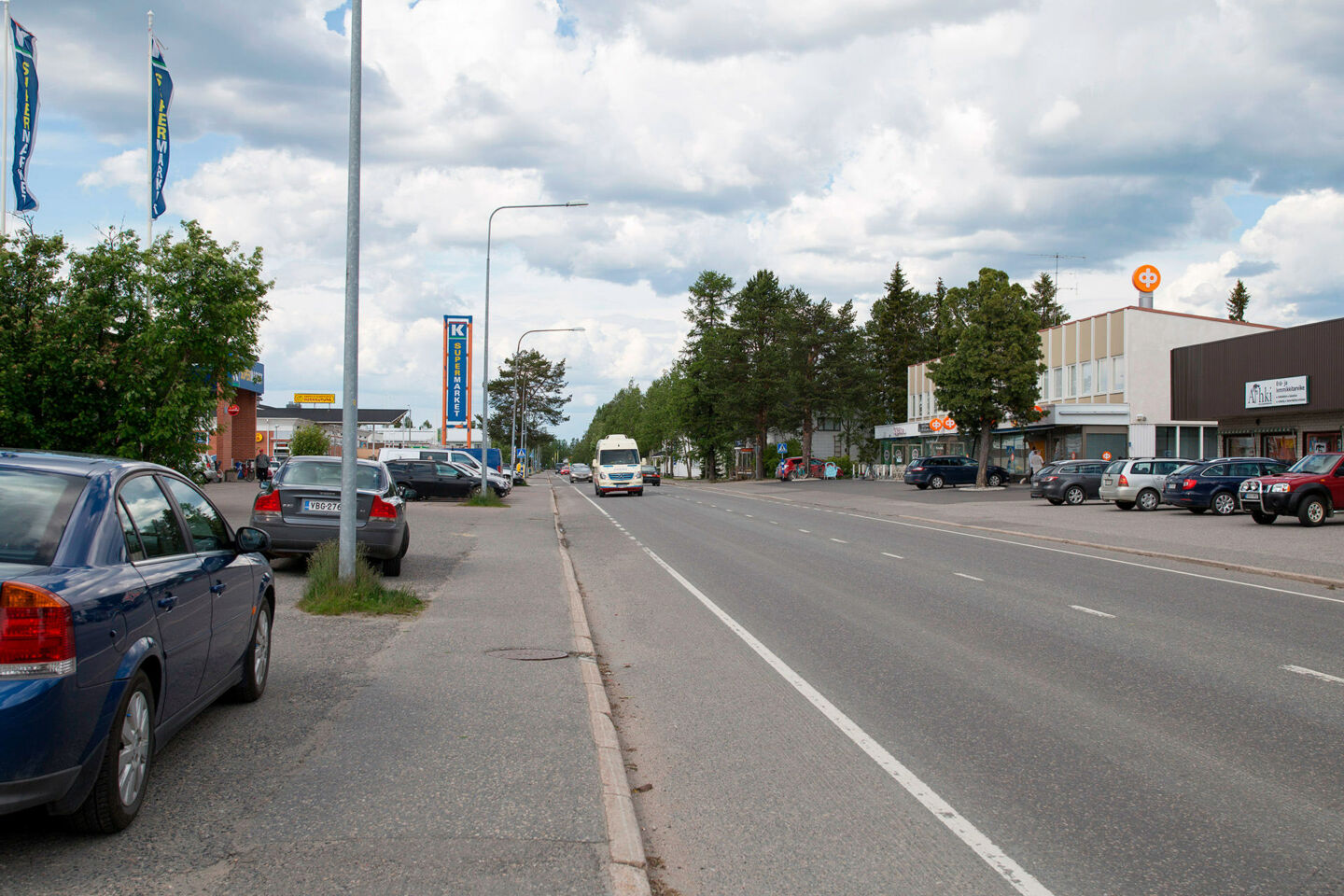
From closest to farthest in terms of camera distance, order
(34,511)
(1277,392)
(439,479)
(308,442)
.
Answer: (34,511) < (439,479) < (1277,392) < (308,442)

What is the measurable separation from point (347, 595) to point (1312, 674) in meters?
8.75

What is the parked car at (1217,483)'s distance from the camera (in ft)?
92.0

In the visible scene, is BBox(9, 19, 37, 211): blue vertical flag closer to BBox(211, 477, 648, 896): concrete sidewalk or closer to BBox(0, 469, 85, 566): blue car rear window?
BBox(211, 477, 648, 896): concrete sidewalk

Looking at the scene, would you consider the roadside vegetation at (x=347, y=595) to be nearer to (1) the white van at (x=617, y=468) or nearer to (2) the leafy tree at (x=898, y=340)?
(1) the white van at (x=617, y=468)

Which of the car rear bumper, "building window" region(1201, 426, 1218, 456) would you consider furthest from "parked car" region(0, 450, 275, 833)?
"building window" region(1201, 426, 1218, 456)

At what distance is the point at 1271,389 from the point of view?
39.8m

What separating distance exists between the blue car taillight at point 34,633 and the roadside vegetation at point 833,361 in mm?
48507

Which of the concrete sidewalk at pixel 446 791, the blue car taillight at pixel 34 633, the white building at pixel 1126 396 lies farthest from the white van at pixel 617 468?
the blue car taillight at pixel 34 633

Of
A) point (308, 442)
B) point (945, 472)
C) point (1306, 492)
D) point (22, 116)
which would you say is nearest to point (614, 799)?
point (1306, 492)

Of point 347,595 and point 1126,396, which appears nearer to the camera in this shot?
point 347,595

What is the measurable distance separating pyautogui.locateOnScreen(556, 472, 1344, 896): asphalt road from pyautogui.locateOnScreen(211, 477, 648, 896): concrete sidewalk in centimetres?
41

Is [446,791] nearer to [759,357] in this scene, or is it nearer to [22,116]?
[22,116]

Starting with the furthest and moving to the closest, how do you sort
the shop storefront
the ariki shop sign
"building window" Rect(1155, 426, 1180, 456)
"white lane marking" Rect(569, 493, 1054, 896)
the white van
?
"building window" Rect(1155, 426, 1180, 456)
the white van
the ariki shop sign
the shop storefront
"white lane marking" Rect(569, 493, 1054, 896)

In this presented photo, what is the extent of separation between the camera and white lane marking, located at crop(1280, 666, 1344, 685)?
25.4 ft
